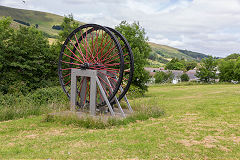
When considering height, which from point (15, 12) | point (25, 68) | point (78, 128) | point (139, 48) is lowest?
point (78, 128)

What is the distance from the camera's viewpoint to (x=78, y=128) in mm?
8461

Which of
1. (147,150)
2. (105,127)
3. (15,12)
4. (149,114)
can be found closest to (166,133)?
(147,150)

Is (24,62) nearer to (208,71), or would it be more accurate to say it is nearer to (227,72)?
(208,71)

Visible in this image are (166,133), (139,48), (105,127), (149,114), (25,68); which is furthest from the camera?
(139,48)

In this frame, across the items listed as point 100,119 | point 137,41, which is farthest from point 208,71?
point 100,119

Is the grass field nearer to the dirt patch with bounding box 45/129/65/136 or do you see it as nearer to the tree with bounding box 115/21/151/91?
the dirt patch with bounding box 45/129/65/136

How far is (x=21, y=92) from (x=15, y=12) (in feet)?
515

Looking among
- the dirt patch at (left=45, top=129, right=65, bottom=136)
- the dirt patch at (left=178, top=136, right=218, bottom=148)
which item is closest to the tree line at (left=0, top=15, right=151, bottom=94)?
the dirt patch at (left=45, top=129, right=65, bottom=136)

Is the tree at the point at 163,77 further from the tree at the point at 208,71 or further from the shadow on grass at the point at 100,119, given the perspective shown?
the shadow on grass at the point at 100,119

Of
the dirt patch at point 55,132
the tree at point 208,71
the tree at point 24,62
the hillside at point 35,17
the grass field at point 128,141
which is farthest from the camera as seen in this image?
the hillside at point 35,17

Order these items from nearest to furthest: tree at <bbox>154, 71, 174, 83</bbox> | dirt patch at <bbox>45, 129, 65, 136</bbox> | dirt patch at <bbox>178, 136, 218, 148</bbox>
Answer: dirt patch at <bbox>178, 136, 218, 148</bbox>
dirt patch at <bbox>45, 129, 65, 136</bbox>
tree at <bbox>154, 71, 174, 83</bbox>

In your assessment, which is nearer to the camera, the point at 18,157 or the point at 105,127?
the point at 18,157

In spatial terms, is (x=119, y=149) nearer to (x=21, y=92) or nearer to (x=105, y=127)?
(x=105, y=127)

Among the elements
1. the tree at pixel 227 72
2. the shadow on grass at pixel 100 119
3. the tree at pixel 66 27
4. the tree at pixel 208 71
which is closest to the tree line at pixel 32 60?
the tree at pixel 66 27
